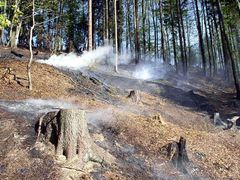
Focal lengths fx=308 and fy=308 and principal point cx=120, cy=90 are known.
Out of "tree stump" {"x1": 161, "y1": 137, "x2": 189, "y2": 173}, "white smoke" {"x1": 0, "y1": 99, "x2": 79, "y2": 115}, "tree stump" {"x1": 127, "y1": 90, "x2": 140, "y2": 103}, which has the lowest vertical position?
"tree stump" {"x1": 161, "y1": 137, "x2": 189, "y2": 173}

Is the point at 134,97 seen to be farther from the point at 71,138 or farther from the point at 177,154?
the point at 71,138

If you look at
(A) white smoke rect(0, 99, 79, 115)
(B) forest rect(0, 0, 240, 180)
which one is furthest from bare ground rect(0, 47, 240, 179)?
(A) white smoke rect(0, 99, 79, 115)

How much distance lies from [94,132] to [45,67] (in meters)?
8.76

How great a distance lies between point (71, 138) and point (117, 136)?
2.18m

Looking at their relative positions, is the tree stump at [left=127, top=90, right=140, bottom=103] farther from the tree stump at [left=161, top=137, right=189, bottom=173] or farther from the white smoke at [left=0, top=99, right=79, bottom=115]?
the tree stump at [left=161, top=137, right=189, bottom=173]

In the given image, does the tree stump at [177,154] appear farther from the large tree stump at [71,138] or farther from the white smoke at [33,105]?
the white smoke at [33,105]

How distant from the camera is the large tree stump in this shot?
6.90 m

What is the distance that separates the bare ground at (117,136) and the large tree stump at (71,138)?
296 millimetres

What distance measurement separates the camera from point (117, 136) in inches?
351

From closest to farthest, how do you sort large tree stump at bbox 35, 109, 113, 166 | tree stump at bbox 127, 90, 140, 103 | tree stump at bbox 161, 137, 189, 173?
large tree stump at bbox 35, 109, 113, 166 < tree stump at bbox 161, 137, 189, 173 < tree stump at bbox 127, 90, 140, 103

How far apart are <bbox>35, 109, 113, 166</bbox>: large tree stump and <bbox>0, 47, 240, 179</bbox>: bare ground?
30cm

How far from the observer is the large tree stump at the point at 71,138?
690 centimetres

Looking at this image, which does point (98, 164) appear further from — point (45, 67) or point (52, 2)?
point (52, 2)

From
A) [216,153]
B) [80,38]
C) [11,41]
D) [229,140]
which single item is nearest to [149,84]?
[229,140]
